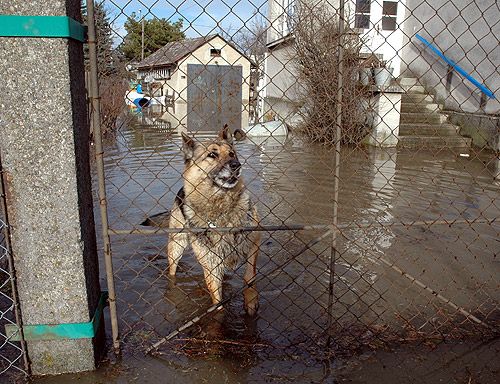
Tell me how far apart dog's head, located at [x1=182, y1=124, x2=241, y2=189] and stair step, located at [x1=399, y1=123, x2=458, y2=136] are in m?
9.33

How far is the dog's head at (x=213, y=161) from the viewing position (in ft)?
12.8

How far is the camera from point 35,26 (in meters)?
2.21

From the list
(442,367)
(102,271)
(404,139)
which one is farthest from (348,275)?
(404,139)

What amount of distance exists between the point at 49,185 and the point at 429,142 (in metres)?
→ 11.4

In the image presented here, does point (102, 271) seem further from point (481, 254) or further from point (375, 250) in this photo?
point (481, 254)

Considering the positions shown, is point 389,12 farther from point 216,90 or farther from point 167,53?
point 167,53

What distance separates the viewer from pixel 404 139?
1206 centimetres

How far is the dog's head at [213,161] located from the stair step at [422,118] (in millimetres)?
9843

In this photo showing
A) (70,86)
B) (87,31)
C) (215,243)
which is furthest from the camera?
(215,243)

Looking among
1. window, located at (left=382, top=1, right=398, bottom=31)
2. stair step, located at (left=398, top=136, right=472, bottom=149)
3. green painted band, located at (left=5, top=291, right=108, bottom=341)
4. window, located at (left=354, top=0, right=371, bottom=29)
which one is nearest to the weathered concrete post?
green painted band, located at (left=5, top=291, right=108, bottom=341)

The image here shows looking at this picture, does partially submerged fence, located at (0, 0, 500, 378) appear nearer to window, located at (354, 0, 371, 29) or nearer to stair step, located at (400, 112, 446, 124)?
stair step, located at (400, 112, 446, 124)

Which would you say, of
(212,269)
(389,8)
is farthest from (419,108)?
(212,269)

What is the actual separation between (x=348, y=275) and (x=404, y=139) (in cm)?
842

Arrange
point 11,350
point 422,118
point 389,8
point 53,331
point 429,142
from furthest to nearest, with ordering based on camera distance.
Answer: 1. point 389,8
2. point 422,118
3. point 429,142
4. point 11,350
5. point 53,331
